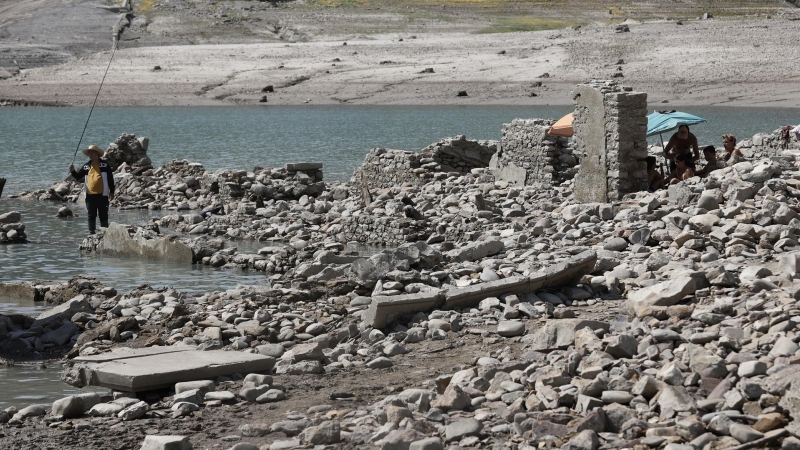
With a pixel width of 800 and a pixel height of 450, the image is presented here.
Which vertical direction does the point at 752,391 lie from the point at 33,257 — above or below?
above

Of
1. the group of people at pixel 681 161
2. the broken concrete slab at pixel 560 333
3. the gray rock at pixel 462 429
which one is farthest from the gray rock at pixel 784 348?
the group of people at pixel 681 161

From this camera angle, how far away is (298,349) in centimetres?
980

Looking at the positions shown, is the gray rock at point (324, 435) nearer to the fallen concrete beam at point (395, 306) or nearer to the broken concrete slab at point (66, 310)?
the fallen concrete beam at point (395, 306)

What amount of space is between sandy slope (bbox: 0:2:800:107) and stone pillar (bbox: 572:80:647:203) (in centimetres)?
3018

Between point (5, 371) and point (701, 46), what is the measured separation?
158 ft

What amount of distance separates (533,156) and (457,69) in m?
36.8

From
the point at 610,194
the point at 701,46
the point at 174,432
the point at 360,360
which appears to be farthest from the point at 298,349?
the point at 701,46

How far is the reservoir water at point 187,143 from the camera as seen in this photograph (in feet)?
49.4

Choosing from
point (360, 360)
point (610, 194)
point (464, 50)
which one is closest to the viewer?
point (360, 360)

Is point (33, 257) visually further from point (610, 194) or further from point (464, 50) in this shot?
point (464, 50)

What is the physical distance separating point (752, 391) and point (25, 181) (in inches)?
1022

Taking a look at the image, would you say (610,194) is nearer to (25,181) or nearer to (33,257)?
(33,257)

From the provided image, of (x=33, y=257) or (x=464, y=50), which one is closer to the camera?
(x=33, y=257)

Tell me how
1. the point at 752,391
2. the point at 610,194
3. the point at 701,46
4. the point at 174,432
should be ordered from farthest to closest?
the point at 701,46 < the point at 610,194 < the point at 174,432 < the point at 752,391
